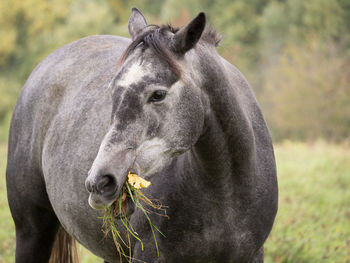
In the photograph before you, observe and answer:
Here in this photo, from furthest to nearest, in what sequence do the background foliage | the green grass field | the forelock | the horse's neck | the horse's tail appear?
the background foliage → the green grass field → the horse's tail → the horse's neck → the forelock

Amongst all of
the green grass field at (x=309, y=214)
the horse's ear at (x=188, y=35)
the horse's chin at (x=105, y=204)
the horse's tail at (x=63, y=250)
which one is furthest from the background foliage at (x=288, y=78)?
the horse's ear at (x=188, y=35)

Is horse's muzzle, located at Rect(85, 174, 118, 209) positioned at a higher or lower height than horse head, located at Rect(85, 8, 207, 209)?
lower

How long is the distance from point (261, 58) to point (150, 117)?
1292 inches

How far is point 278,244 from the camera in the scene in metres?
5.50

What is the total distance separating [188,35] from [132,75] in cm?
37

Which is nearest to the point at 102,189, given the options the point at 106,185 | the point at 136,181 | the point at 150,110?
the point at 106,185

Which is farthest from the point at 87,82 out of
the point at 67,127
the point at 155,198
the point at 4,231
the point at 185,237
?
the point at 4,231

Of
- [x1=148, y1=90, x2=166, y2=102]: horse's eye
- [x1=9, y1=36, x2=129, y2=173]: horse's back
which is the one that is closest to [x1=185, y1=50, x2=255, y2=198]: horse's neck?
[x1=148, y1=90, x2=166, y2=102]: horse's eye

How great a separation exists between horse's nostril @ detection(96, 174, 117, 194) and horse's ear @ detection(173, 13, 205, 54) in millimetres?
761

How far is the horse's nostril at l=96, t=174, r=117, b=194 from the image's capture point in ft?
7.08

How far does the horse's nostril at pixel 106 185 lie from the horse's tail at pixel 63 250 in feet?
7.68

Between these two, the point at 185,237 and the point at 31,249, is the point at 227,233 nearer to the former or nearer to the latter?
the point at 185,237

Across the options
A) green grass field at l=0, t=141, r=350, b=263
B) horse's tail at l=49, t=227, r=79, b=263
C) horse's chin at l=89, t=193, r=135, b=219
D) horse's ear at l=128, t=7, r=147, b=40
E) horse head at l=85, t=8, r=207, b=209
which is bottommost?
green grass field at l=0, t=141, r=350, b=263

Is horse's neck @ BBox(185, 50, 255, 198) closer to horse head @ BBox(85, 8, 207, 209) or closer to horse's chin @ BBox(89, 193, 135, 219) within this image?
horse head @ BBox(85, 8, 207, 209)
